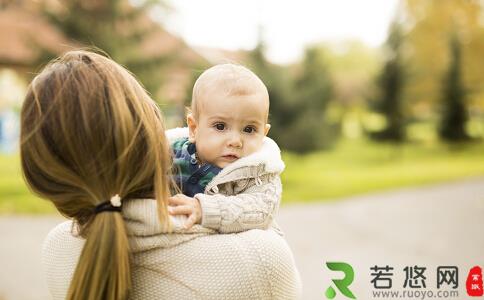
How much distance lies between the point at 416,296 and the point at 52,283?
12.1 feet

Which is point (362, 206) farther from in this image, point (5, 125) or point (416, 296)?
point (5, 125)

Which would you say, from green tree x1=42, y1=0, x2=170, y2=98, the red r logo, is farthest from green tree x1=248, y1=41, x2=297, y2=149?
the red r logo

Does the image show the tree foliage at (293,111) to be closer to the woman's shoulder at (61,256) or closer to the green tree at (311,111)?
the green tree at (311,111)

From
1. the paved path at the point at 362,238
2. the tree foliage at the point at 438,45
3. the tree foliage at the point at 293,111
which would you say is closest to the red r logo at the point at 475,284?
the paved path at the point at 362,238

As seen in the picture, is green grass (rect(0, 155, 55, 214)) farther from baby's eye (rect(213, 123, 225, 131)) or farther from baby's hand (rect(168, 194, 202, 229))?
baby's hand (rect(168, 194, 202, 229))

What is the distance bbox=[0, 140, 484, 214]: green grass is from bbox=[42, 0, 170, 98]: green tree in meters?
3.15

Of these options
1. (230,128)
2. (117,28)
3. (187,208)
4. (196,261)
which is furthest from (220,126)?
(117,28)

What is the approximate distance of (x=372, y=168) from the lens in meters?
17.6

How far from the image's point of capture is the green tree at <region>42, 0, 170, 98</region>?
38.5ft

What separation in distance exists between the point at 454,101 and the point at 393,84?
10.9ft

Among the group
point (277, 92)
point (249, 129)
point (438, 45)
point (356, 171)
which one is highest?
point (249, 129)

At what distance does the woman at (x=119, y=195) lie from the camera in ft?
4.12

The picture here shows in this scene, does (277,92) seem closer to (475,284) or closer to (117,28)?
(117,28)

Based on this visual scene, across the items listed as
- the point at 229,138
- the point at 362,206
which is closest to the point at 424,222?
the point at 362,206
